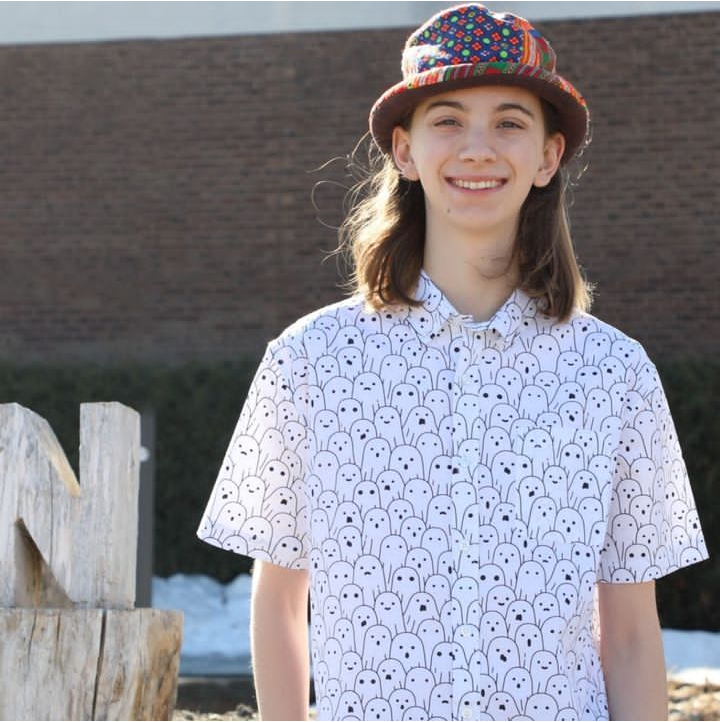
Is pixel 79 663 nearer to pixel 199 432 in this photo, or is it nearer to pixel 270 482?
pixel 270 482

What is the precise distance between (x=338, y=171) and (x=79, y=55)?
2361mm

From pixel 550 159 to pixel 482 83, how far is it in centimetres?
26

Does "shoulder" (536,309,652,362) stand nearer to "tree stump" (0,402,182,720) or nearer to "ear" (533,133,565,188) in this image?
"ear" (533,133,565,188)

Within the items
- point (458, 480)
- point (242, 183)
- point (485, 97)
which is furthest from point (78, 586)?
point (242, 183)

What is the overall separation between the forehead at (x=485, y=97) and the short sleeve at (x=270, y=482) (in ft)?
1.68

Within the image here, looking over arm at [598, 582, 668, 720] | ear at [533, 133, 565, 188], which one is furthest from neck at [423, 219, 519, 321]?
arm at [598, 582, 668, 720]

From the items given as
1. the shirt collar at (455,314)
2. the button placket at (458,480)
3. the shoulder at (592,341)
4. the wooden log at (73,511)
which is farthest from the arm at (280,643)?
the wooden log at (73,511)

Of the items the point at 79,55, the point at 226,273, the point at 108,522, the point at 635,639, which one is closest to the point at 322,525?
the point at 635,639

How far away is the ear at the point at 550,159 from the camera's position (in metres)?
2.61

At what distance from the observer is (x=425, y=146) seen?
98.3 inches

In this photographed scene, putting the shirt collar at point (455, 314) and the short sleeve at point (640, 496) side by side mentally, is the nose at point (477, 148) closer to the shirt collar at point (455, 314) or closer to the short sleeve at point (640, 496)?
the shirt collar at point (455, 314)

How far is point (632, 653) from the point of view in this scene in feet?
7.99

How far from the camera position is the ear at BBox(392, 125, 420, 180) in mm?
2607

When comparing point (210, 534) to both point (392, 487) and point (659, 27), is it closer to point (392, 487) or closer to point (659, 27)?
point (392, 487)
